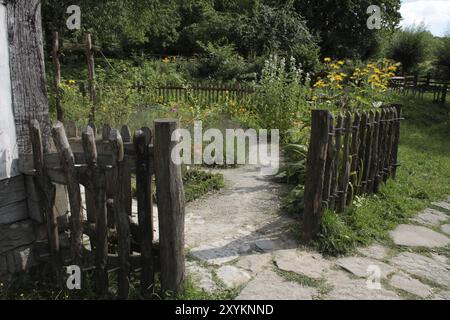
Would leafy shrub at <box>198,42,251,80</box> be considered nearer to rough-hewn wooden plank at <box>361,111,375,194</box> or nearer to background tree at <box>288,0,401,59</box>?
background tree at <box>288,0,401,59</box>

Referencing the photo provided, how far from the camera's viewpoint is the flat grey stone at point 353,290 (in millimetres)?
2885

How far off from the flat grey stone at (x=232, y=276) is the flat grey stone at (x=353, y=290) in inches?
24.1

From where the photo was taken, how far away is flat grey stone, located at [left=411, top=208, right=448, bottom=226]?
4.51 m

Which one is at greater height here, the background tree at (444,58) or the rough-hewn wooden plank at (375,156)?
the background tree at (444,58)

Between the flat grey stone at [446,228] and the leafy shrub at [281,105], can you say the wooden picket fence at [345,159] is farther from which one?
the leafy shrub at [281,105]

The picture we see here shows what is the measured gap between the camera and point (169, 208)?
2568 mm

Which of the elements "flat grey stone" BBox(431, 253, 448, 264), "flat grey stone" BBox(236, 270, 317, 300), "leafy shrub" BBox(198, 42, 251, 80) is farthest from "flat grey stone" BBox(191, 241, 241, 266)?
"leafy shrub" BBox(198, 42, 251, 80)

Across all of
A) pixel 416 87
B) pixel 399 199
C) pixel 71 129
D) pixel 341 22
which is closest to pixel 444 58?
pixel 416 87

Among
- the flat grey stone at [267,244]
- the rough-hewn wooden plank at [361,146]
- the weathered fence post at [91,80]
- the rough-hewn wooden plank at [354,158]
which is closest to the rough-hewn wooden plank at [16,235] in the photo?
the flat grey stone at [267,244]

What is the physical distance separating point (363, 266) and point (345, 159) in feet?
3.97

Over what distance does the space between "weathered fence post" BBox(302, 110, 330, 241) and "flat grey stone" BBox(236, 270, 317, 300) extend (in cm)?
75

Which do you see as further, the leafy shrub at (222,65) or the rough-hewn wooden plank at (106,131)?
the leafy shrub at (222,65)

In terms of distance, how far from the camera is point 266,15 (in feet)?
53.1
